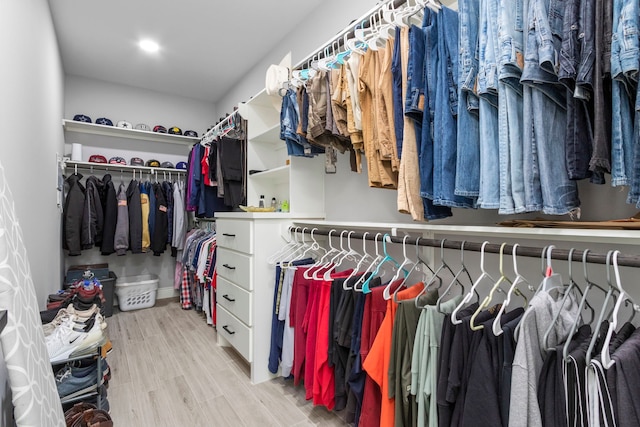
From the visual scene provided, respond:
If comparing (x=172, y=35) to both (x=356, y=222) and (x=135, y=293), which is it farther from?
(x=135, y=293)

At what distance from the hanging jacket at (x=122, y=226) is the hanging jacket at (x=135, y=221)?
4cm

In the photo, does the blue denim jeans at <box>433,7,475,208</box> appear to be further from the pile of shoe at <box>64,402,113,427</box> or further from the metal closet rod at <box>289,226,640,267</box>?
the pile of shoe at <box>64,402,113,427</box>

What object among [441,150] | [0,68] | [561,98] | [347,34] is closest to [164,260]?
[0,68]

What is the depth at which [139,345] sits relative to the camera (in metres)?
2.66

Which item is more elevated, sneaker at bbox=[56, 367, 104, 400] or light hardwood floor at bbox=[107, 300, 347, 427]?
sneaker at bbox=[56, 367, 104, 400]

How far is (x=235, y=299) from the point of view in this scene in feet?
7.21

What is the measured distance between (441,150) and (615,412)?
80cm

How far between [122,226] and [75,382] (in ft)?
7.78

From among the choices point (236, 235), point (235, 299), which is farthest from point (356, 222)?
point (235, 299)

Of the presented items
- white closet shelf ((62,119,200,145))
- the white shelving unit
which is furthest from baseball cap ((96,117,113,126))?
the white shelving unit

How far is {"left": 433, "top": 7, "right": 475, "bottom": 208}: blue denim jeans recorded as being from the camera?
1.07m

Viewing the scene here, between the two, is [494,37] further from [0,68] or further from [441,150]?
[0,68]

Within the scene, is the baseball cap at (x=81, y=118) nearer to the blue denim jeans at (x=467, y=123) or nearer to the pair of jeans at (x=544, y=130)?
the blue denim jeans at (x=467, y=123)

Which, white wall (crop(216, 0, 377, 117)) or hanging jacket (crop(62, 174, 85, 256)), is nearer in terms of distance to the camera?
white wall (crop(216, 0, 377, 117))
